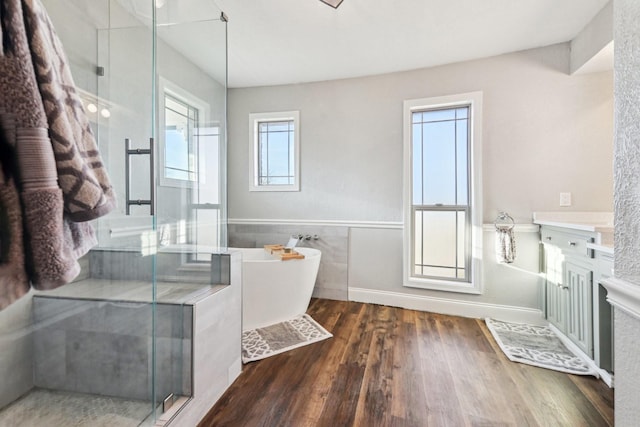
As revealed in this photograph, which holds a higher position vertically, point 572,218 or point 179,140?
point 179,140

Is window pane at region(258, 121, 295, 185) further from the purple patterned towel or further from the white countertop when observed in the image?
the purple patterned towel

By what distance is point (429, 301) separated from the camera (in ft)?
9.57

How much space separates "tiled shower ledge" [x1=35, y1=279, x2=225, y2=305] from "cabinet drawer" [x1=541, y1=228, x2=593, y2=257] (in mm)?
2359

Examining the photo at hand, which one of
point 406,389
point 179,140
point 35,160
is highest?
point 179,140

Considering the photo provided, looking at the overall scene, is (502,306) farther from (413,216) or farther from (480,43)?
→ (480,43)

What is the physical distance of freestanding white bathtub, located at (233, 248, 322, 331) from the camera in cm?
246

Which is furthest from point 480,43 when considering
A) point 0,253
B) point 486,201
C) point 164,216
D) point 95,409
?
point 95,409

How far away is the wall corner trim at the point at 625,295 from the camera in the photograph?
2.12ft

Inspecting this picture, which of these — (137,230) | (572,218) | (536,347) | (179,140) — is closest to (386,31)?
(179,140)

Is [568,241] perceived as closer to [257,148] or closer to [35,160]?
[35,160]

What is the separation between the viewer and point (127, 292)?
1.50 m

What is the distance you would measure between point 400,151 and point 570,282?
178cm

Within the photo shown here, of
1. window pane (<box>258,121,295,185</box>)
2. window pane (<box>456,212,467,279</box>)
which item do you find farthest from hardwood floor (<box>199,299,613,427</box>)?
window pane (<box>258,121,295,185</box>)

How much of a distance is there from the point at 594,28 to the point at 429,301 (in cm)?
259
